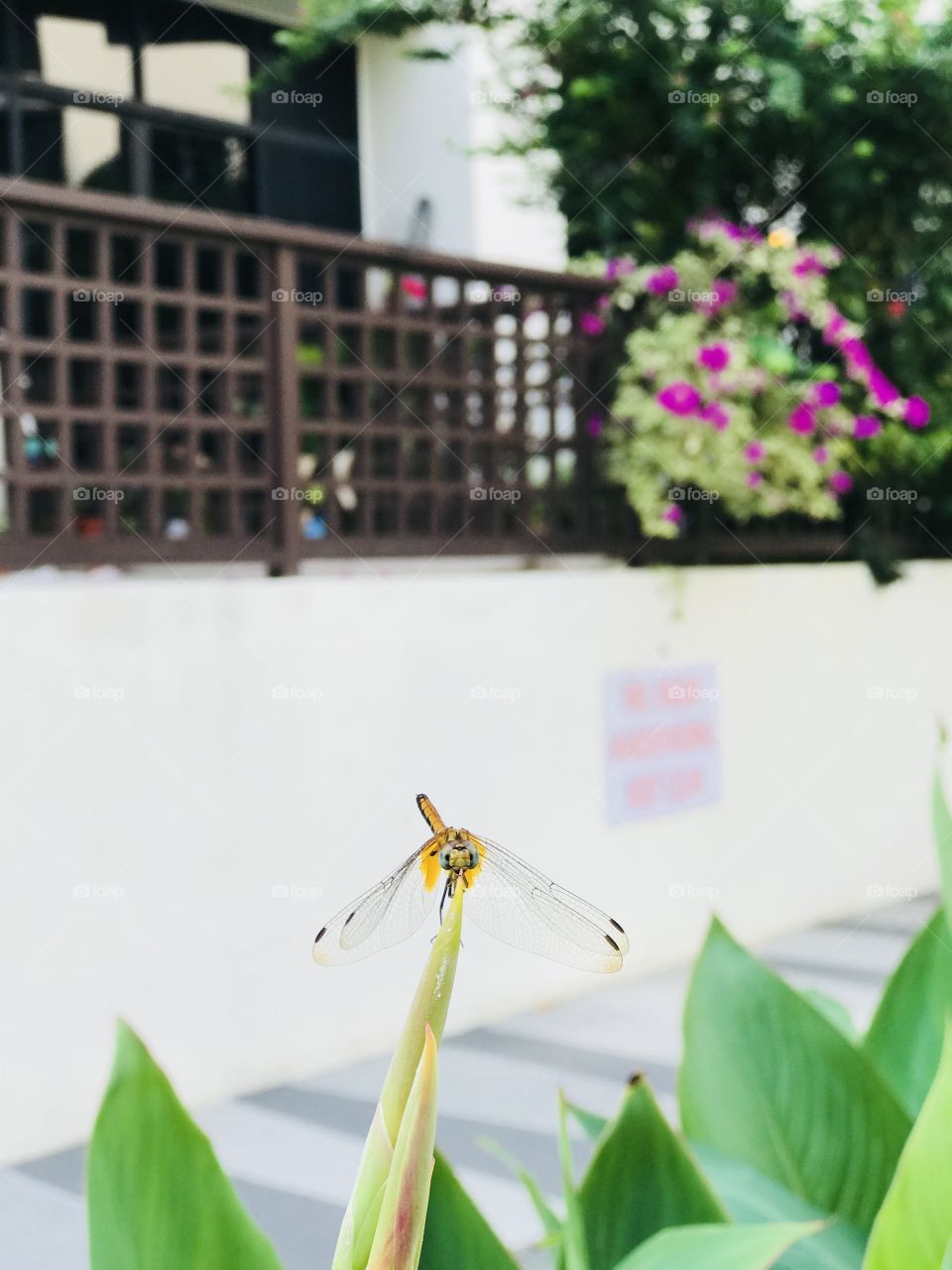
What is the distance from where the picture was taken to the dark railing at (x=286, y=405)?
3881 millimetres

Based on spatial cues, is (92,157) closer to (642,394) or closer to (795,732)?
(642,394)

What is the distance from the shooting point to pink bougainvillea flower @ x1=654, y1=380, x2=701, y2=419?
4930 millimetres

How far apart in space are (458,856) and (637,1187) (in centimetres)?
21

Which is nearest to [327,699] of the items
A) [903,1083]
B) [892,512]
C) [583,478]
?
[583,478]

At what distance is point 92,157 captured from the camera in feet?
21.7

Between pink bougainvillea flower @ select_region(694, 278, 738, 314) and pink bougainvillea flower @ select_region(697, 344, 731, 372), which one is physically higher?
pink bougainvillea flower @ select_region(694, 278, 738, 314)

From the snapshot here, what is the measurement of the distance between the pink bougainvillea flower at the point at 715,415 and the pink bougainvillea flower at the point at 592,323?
536mm
